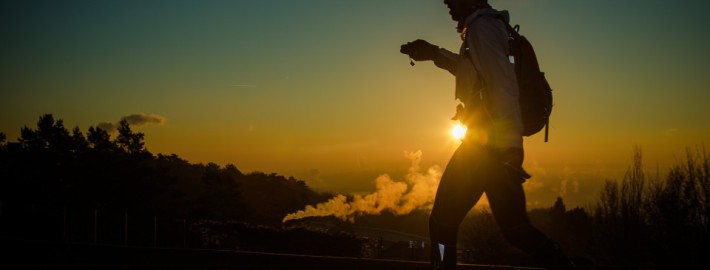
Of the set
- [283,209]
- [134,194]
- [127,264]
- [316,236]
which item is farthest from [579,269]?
[283,209]

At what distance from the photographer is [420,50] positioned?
426 cm

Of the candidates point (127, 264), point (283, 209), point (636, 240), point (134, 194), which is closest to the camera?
point (127, 264)

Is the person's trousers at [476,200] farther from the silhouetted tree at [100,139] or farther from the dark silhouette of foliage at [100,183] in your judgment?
the silhouetted tree at [100,139]

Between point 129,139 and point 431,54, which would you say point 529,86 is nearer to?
point 431,54

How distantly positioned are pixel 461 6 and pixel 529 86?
2.09ft

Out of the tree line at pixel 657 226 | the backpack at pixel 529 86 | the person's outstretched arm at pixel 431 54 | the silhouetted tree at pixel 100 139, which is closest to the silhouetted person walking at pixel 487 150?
the backpack at pixel 529 86

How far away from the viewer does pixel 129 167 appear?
67.0 metres

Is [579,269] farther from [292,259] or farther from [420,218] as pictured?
[420,218]

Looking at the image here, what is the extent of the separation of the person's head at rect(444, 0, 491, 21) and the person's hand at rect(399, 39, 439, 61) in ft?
1.15

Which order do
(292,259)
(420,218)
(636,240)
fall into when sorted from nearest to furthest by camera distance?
(292,259), (636,240), (420,218)

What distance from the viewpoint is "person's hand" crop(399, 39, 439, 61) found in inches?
167

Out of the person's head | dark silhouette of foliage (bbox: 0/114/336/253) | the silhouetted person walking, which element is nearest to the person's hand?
the person's head

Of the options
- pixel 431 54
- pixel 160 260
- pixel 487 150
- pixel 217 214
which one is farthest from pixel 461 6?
pixel 217 214

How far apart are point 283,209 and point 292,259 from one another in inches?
3145
